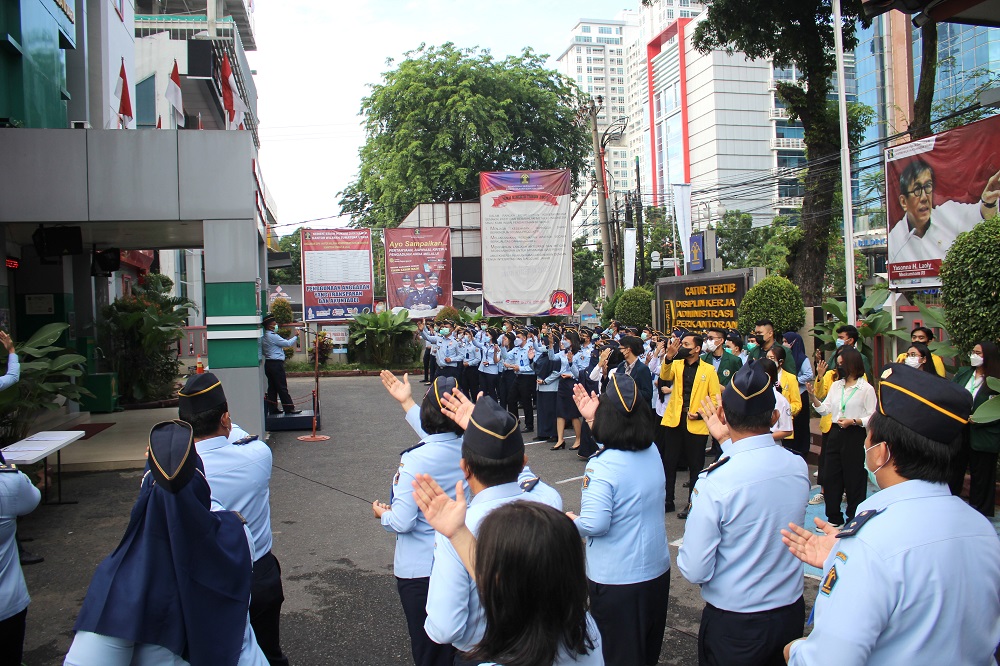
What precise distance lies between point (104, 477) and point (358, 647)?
6.07 m

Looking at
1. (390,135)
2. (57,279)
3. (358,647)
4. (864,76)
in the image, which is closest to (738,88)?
(864,76)

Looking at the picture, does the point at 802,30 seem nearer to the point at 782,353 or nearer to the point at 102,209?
the point at 782,353

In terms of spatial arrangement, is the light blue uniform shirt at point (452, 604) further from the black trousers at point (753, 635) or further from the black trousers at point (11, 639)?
the black trousers at point (11, 639)

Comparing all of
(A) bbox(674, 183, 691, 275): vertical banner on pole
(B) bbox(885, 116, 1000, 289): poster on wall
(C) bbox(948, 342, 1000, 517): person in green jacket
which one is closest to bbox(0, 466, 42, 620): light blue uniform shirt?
(C) bbox(948, 342, 1000, 517): person in green jacket

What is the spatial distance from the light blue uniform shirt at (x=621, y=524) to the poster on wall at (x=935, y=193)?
381 inches

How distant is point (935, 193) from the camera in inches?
478

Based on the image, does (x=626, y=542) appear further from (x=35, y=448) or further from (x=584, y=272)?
(x=584, y=272)

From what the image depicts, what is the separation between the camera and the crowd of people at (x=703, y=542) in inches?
68.4

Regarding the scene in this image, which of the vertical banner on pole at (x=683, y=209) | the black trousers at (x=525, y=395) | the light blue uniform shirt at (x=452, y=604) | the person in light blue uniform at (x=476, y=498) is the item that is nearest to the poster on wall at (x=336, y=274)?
the black trousers at (x=525, y=395)

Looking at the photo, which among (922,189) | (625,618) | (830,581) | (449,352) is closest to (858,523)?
(830,581)

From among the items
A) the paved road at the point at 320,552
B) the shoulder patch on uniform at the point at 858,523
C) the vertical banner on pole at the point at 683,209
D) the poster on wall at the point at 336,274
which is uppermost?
the vertical banner on pole at the point at 683,209

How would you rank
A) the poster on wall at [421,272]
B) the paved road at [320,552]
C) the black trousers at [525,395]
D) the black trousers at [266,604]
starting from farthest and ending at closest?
1. the poster on wall at [421,272]
2. the black trousers at [525,395]
3. the paved road at [320,552]
4. the black trousers at [266,604]

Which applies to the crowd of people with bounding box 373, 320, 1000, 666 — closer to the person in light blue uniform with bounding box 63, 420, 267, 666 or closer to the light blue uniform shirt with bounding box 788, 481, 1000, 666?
the light blue uniform shirt with bounding box 788, 481, 1000, 666

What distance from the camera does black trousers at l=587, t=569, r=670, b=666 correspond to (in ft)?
10.8
